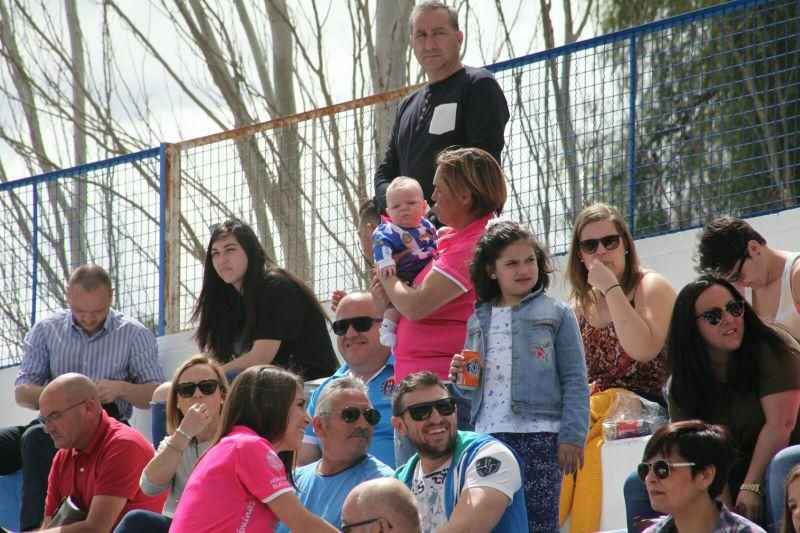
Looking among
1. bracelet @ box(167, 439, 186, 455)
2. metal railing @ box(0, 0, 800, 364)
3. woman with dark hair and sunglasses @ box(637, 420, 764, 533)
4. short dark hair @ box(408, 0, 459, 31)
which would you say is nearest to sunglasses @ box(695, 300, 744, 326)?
woman with dark hair and sunglasses @ box(637, 420, 764, 533)

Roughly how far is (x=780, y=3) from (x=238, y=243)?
3.32 metres

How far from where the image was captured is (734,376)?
4906 mm

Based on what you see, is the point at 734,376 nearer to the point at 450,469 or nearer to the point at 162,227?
the point at 450,469

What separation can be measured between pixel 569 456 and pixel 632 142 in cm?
347

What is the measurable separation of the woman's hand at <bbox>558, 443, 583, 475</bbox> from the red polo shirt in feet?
7.02

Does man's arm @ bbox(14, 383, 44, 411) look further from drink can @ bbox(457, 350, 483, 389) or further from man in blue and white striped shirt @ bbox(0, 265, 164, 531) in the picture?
drink can @ bbox(457, 350, 483, 389)

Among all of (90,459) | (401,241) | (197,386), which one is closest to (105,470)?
(90,459)

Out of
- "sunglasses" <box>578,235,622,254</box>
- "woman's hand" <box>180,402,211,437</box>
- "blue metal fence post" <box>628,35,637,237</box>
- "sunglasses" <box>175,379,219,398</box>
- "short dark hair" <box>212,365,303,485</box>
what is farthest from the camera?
"blue metal fence post" <box>628,35,637,237</box>

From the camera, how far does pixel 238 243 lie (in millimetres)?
7480

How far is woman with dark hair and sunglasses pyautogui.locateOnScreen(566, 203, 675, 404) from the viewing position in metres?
5.54

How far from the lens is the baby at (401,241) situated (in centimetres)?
589

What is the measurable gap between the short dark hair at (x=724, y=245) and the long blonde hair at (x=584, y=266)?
0.30 meters

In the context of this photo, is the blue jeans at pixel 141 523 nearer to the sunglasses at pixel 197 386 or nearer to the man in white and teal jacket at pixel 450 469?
the sunglasses at pixel 197 386

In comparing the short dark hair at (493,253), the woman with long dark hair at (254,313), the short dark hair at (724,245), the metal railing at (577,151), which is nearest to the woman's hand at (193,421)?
the short dark hair at (493,253)
